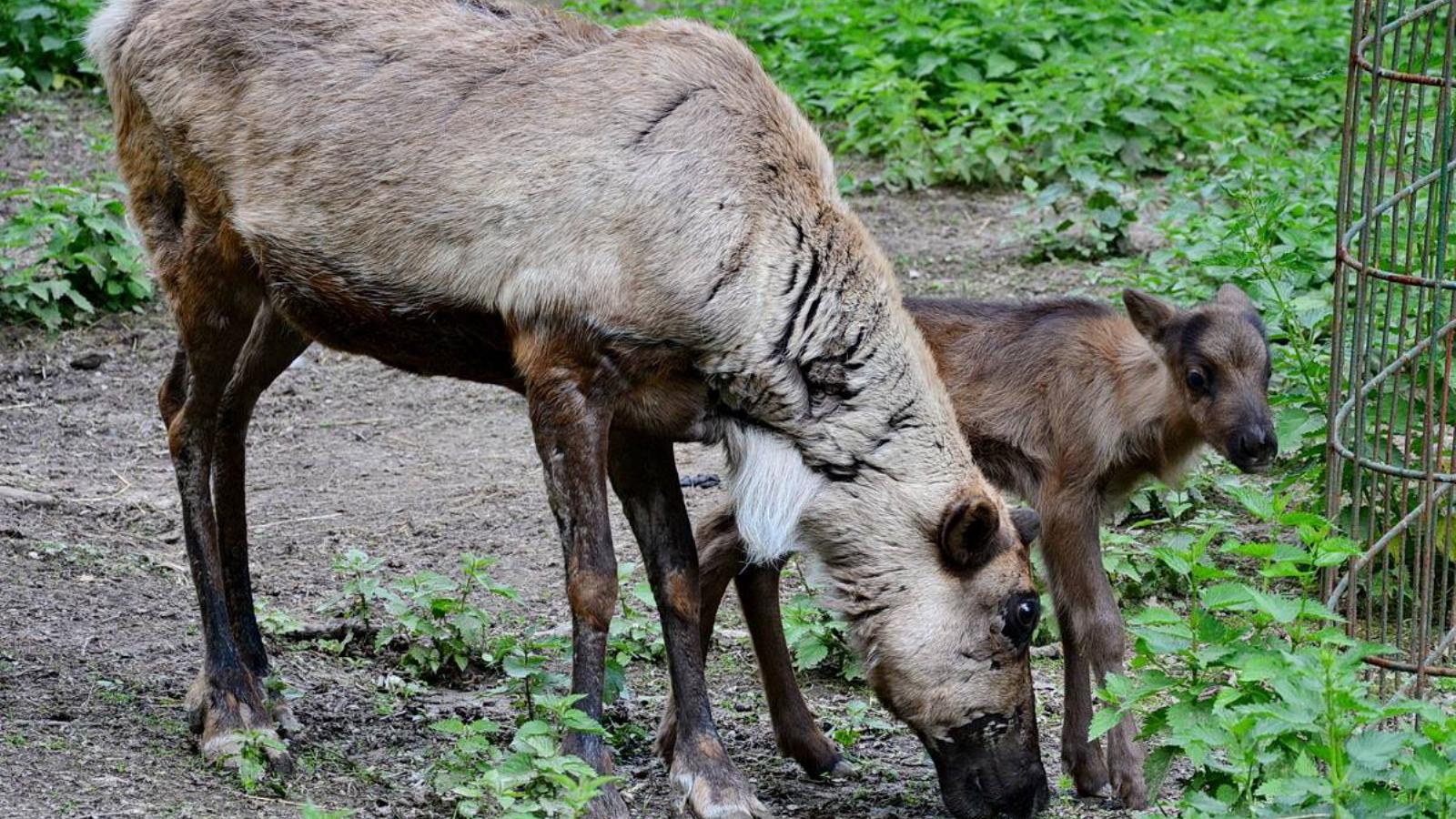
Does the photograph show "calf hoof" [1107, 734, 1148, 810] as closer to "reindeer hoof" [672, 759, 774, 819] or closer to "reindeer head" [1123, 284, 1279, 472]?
"reindeer head" [1123, 284, 1279, 472]

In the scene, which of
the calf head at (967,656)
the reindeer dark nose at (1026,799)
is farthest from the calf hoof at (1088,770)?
the calf head at (967,656)

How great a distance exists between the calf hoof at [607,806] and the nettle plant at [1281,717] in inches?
54.5

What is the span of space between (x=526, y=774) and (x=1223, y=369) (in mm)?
2962

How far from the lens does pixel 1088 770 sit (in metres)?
5.74

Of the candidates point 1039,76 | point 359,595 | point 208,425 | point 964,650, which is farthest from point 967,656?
point 1039,76

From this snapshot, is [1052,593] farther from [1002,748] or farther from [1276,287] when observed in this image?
[1276,287]

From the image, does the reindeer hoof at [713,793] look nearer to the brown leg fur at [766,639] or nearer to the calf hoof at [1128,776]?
the brown leg fur at [766,639]

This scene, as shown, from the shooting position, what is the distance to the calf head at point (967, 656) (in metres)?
5.08

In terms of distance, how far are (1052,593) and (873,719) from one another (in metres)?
0.77

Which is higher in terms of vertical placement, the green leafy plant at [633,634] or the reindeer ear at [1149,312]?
the reindeer ear at [1149,312]

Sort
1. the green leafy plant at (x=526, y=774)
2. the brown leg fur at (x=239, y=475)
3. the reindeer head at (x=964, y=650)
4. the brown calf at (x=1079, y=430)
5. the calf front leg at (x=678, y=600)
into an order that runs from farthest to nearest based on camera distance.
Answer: the brown leg fur at (x=239, y=475), the brown calf at (x=1079, y=430), the calf front leg at (x=678, y=600), the reindeer head at (x=964, y=650), the green leafy plant at (x=526, y=774)

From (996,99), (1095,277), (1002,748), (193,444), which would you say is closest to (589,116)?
(193,444)

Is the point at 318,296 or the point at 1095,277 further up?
the point at 318,296

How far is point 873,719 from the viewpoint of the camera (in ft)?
20.5
